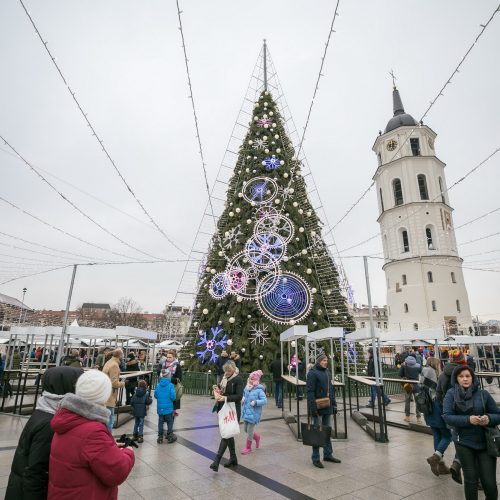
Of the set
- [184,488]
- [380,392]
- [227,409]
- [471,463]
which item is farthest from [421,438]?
[184,488]

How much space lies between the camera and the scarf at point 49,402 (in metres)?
2.48

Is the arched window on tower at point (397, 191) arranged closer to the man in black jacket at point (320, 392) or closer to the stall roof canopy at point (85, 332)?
the stall roof canopy at point (85, 332)

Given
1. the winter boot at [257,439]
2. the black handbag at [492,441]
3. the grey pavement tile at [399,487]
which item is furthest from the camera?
the winter boot at [257,439]

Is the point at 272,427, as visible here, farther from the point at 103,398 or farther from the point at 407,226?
the point at 407,226

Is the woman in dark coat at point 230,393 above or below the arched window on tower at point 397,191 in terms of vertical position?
below

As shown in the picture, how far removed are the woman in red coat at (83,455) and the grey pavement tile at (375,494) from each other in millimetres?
3478

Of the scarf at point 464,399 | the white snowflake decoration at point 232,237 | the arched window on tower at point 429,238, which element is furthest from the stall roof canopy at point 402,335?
the arched window on tower at point 429,238

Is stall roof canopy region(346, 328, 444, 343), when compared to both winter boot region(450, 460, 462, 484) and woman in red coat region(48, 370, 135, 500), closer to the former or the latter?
winter boot region(450, 460, 462, 484)

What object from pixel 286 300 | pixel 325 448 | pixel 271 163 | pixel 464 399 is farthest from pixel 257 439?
pixel 271 163

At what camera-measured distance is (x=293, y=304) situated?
14078 millimetres

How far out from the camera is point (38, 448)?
2381 mm

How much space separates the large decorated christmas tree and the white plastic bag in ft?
26.3

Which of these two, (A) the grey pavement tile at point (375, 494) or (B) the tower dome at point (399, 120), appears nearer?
(A) the grey pavement tile at point (375, 494)

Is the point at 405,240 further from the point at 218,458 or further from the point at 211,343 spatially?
the point at 218,458
